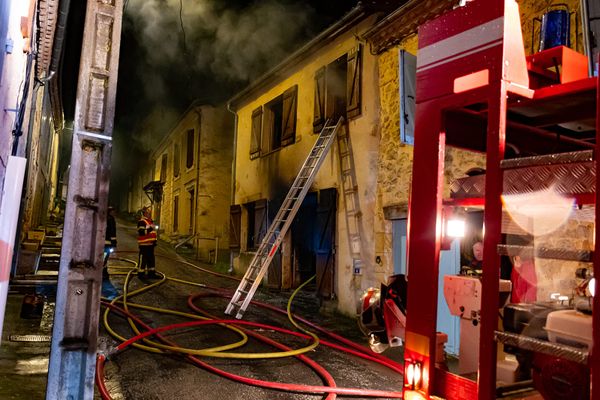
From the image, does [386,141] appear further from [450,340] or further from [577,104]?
[577,104]

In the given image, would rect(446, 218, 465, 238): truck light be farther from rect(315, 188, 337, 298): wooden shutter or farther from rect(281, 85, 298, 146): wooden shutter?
rect(281, 85, 298, 146): wooden shutter

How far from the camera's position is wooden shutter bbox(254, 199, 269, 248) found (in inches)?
502

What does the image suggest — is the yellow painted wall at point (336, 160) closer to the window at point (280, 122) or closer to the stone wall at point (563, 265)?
the window at point (280, 122)

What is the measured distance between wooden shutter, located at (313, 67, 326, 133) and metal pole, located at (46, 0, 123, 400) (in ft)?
23.0

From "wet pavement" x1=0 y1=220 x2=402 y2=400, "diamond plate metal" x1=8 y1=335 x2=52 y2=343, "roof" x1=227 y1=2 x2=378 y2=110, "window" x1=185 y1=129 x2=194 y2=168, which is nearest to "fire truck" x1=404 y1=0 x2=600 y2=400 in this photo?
"wet pavement" x1=0 y1=220 x2=402 y2=400

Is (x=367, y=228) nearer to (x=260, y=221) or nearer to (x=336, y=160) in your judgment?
(x=336, y=160)

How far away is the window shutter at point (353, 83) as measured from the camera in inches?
367

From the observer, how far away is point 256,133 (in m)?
13.9

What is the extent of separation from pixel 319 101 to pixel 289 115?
1.51 m

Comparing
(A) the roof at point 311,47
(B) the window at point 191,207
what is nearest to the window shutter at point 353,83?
(A) the roof at point 311,47

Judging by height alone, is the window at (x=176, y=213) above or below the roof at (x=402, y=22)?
below

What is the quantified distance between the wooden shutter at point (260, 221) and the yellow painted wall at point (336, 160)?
0.30 m

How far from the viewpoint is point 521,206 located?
2318mm

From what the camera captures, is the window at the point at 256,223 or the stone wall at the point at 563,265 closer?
the stone wall at the point at 563,265
